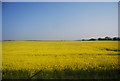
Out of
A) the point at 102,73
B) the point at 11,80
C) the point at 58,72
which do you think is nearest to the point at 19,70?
the point at 11,80

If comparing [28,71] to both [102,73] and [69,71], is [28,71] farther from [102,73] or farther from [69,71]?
[102,73]

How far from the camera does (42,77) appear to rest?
593 centimetres

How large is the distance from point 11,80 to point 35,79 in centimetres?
76

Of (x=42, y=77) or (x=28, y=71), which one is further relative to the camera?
(x=28, y=71)

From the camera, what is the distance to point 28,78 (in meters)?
5.89

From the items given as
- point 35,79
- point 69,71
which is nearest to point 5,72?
point 35,79

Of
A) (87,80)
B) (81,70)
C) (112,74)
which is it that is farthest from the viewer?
(81,70)

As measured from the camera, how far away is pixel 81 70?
6641 mm

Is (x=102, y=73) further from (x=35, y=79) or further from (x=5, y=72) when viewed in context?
(x=5, y=72)

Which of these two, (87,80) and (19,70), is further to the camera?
(19,70)

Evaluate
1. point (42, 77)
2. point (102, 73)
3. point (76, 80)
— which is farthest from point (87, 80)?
point (42, 77)

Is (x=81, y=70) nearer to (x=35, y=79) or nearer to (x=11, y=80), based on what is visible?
(x=35, y=79)

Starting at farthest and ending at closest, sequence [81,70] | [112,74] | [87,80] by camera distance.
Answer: [81,70], [112,74], [87,80]

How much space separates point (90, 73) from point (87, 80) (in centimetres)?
70
